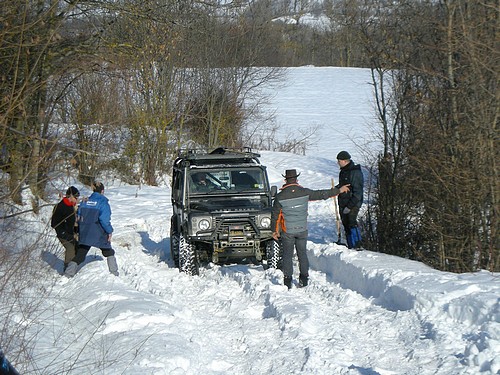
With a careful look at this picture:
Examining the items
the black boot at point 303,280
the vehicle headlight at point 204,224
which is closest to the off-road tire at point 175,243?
the vehicle headlight at point 204,224

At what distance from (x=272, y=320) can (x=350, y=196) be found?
4.39 meters

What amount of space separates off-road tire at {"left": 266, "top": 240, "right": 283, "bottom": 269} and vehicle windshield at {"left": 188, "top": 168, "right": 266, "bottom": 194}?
148cm

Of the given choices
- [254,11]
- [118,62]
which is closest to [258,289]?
[118,62]

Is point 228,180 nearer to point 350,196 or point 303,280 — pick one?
point 350,196

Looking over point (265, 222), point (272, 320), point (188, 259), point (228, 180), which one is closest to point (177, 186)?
point (228, 180)

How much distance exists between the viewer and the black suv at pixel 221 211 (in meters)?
12.6

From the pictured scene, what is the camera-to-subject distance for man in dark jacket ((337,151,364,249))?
12.8 m

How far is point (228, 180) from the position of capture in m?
13.9

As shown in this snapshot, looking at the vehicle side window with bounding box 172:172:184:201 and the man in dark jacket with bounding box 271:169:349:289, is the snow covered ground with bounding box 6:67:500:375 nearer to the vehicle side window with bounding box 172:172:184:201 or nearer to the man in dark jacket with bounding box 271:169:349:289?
the man in dark jacket with bounding box 271:169:349:289

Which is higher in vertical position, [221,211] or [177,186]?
[177,186]

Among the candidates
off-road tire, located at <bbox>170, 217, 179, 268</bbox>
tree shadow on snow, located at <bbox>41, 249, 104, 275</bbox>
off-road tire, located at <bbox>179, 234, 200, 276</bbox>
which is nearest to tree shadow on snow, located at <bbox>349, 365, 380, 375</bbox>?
off-road tire, located at <bbox>179, 234, 200, 276</bbox>

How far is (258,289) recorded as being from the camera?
1070cm

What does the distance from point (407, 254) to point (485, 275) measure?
4565 mm

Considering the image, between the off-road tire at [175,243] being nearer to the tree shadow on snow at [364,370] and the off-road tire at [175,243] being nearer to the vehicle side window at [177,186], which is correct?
the vehicle side window at [177,186]
